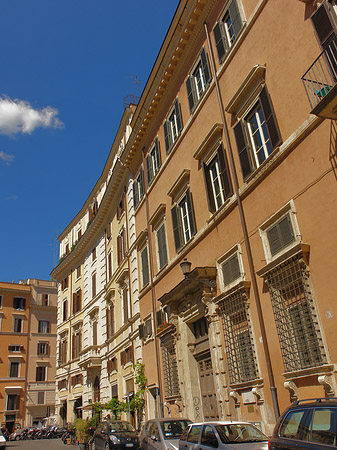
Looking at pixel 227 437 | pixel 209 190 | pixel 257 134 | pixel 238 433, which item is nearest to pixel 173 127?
pixel 209 190

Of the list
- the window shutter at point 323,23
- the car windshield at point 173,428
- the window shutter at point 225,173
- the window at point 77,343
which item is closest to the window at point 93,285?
the window at point 77,343

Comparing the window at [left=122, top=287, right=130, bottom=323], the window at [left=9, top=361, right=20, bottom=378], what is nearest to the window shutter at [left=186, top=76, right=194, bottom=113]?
the window at [left=122, top=287, right=130, bottom=323]

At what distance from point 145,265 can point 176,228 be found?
177 inches

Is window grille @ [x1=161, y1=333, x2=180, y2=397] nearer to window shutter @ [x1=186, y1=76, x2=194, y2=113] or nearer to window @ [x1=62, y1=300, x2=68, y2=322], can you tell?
window shutter @ [x1=186, y1=76, x2=194, y2=113]

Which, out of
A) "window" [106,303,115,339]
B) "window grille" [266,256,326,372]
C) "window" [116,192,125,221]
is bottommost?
"window grille" [266,256,326,372]

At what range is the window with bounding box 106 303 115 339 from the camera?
2620 cm

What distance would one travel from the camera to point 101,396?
26484 mm

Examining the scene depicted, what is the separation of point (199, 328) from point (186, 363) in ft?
4.23

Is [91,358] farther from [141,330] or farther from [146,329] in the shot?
[146,329]

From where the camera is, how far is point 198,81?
16.0 m

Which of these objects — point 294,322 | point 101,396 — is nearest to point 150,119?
point 294,322

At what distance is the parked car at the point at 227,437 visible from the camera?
793 centimetres

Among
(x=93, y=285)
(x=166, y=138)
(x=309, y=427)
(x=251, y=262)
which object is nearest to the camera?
(x=309, y=427)

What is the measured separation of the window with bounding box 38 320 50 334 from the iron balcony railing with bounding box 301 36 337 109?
45.1 meters
